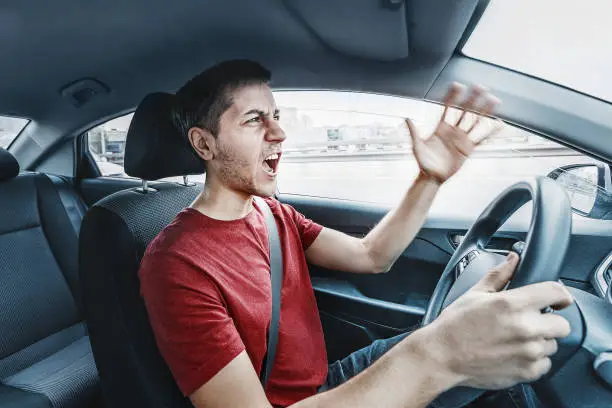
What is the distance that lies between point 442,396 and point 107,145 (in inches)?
96.0

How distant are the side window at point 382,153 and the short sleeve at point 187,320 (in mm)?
555

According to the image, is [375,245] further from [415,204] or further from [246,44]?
[246,44]

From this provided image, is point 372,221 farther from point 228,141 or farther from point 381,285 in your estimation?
point 228,141

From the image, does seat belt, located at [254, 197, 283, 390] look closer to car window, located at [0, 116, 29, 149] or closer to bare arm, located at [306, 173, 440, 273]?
bare arm, located at [306, 173, 440, 273]

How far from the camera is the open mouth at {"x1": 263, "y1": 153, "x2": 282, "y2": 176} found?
5.02ft

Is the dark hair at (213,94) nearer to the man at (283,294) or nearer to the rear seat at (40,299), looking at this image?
the man at (283,294)

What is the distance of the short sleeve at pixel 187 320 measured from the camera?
112 cm

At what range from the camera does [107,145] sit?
2.96 meters

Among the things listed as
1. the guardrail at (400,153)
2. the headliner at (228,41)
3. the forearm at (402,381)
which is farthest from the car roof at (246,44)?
the forearm at (402,381)

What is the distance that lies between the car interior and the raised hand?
0.16 metres

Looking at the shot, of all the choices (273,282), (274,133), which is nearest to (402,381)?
(273,282)

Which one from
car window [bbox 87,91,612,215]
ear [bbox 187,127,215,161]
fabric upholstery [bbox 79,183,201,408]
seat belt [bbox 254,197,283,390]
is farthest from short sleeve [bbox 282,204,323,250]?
fabric upholstery [bbox 79,183,201,408]

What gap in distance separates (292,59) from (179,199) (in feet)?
2.29

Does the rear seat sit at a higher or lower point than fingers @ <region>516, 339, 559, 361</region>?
lower
